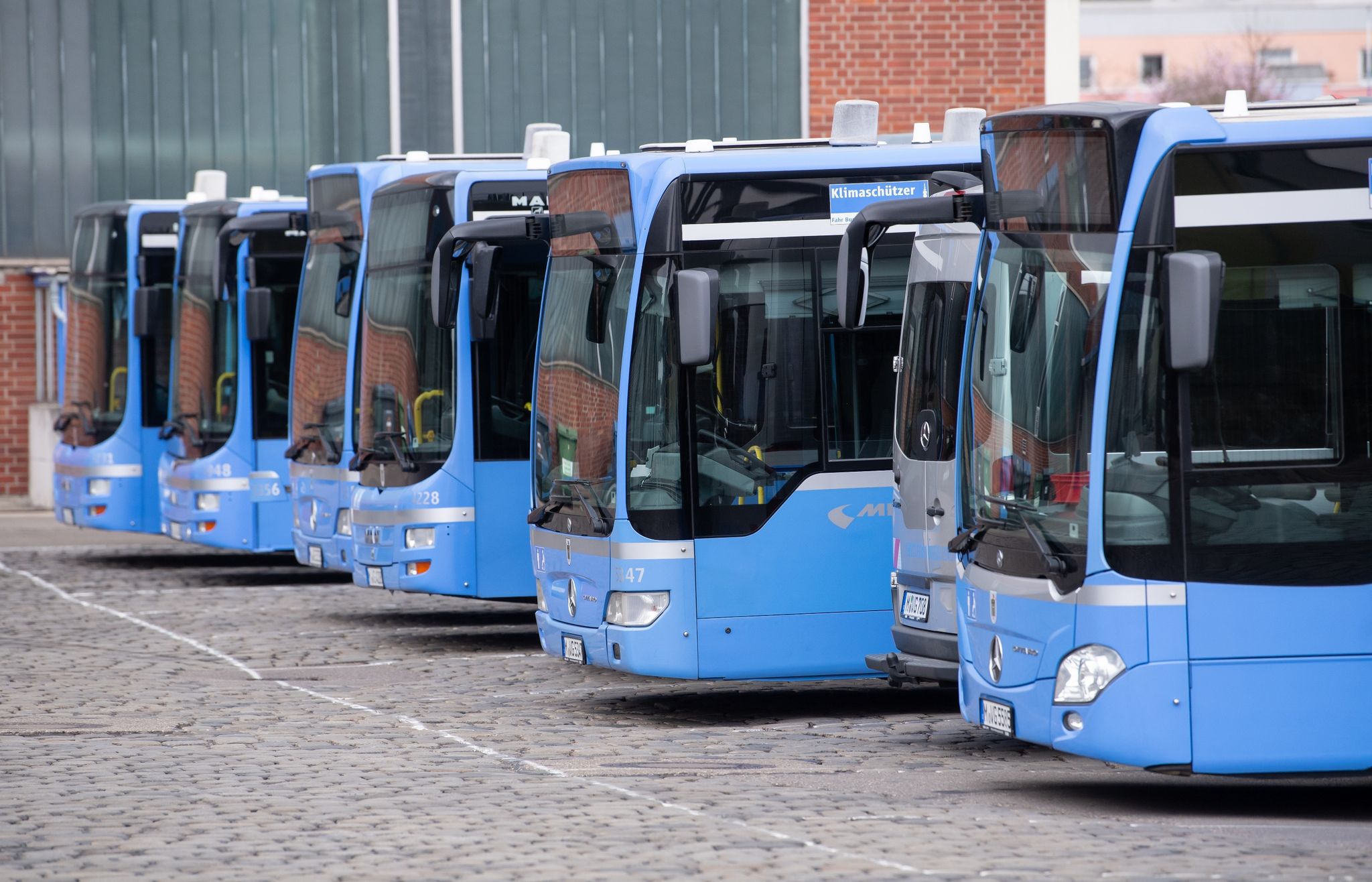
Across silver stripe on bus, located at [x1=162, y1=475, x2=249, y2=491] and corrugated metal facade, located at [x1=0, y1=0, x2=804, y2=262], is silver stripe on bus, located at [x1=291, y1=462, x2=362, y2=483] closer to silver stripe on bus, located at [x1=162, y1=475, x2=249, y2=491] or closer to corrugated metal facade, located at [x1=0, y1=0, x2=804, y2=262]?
silver stripe on bus, located at [x1=162, y1=475, x2=249, y2=491]

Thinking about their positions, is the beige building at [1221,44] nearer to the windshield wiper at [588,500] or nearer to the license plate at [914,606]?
the windshield wiper at [588,500]

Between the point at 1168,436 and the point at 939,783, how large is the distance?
6.68 feet

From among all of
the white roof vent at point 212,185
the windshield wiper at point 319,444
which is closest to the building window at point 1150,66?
the white roof vent at point 212,185

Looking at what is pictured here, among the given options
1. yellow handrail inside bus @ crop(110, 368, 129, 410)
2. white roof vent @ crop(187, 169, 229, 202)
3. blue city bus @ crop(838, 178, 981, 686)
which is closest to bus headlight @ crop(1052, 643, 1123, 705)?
blue city bus @ crop(838, 178, 981, 686)

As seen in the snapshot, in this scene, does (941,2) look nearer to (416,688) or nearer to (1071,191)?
(416,688)

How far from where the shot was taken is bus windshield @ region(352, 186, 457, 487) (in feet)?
45.8

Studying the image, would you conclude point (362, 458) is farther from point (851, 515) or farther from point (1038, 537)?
point (1038, 537)

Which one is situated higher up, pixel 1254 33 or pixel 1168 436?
pixel 1254 33

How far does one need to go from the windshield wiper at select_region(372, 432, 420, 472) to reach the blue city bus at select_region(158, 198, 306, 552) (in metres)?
3.58

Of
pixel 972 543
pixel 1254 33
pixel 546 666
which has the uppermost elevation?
pixel 1254 33

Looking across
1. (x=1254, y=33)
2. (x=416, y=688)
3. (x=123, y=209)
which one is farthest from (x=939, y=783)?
(x=1254, y=33)

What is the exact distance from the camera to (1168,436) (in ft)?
25.8

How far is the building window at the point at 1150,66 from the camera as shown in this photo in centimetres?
7138

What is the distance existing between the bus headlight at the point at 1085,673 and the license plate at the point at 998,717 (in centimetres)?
39
